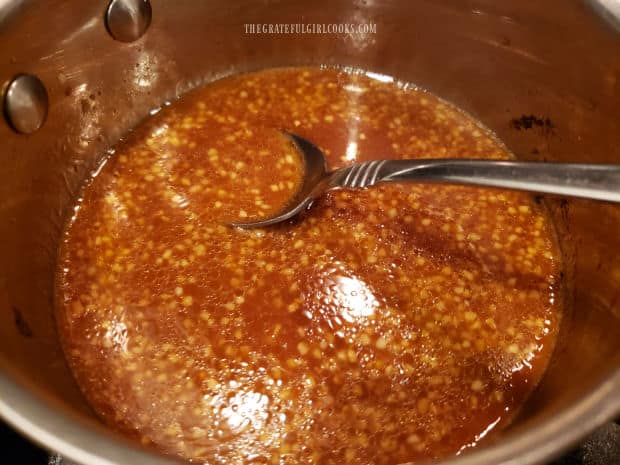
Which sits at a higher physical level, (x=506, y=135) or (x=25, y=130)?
(x=25, y=130)

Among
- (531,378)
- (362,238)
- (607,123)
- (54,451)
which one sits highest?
(607,123)

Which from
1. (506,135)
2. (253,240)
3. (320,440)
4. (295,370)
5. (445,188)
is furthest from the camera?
(506,135)

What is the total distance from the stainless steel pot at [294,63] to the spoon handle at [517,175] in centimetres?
35

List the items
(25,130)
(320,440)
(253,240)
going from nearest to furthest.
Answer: (320,440) → (25,130) → (253,240)

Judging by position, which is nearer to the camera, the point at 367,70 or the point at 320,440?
the point at 320,440

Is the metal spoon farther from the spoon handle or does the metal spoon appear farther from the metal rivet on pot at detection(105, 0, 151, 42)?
the metal rivet on pot at detection(105, 0, 151, 42)

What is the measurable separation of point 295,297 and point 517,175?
26.5 inches

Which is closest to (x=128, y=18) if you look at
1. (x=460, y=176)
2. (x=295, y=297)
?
(x=295, y=297)

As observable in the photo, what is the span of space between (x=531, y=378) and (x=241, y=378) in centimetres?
78

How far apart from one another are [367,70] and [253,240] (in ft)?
3.13

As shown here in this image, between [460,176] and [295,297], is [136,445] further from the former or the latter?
[460,176]

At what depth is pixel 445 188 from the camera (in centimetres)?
189

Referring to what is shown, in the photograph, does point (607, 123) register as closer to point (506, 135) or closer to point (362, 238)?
point (506, 135)

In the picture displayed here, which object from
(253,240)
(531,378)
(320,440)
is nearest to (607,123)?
(531,378)
